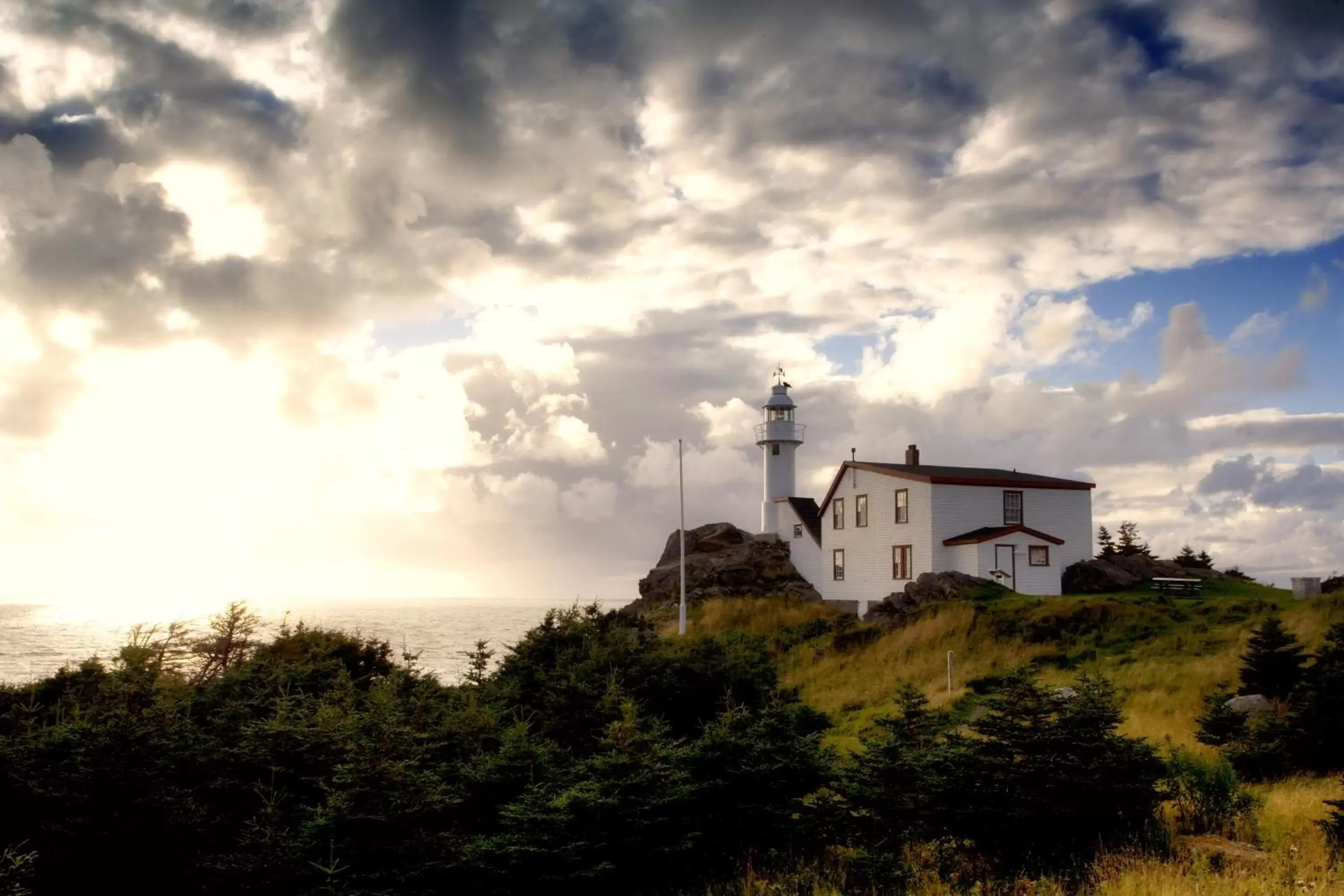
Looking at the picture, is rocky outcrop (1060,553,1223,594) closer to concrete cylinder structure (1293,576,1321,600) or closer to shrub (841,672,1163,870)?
concrete cylinder structure (1293,576,1321,600)

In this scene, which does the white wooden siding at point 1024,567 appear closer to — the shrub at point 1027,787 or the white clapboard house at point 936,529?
the white clapboard house at point 936,529

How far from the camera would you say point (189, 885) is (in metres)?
10.1

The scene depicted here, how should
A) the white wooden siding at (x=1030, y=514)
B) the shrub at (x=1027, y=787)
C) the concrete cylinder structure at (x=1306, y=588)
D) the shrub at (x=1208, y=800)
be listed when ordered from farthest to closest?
the white wooden siding at (x=1030, y=514)
the concrete cylinder structure at (x=1306, y=588)
the shrub at (x=1208, y=800)
the shrub at (x=1027, y=787)

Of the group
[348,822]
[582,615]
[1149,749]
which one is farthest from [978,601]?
[348,822]

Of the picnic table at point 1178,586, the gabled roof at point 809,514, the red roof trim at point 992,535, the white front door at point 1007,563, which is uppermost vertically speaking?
the gabled roof at point 809,514

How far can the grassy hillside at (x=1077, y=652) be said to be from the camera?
786 inches

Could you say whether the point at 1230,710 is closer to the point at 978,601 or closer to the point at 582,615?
the point at 582,615

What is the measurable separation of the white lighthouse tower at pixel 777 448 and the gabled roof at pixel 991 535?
14.5 meters

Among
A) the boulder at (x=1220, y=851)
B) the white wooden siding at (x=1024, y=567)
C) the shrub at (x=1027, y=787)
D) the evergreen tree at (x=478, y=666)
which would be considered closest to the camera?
the boulder at (x=1220, y=851)

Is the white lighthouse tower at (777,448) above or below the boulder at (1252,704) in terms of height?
above

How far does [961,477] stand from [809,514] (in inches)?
458

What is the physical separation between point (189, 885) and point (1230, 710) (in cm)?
1771

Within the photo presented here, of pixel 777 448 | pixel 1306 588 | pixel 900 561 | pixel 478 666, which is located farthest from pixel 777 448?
pixel 478 666

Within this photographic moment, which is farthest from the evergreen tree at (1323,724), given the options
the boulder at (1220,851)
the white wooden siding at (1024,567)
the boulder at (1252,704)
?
the white wooden siding at (1024,567)
